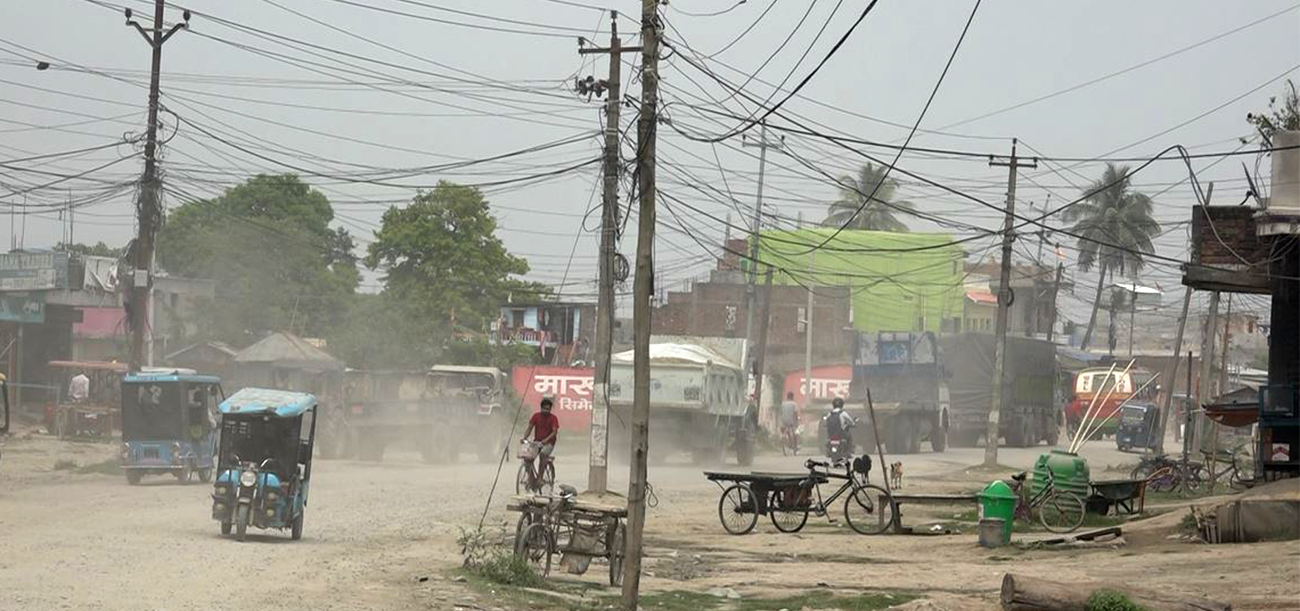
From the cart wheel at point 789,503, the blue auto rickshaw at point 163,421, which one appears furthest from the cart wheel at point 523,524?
the blue auto rickshaw at point 163,421

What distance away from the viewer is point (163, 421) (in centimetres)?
3017

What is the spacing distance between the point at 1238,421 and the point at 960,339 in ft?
79.9

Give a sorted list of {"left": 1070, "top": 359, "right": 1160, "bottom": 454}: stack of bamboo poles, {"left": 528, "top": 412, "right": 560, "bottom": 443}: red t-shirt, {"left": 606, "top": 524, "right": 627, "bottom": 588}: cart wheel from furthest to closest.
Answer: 1. {"left": 1070, "top": 359, "right": 1160, "bottom": 454}: stack of bamboo poles
2. {"left": 528, "top": 412, "right": 560, "bottom": 443}: red t-shirt
3. {"left": 606, "top": 524, "right": 627, "bottom": 588}: cart wheel

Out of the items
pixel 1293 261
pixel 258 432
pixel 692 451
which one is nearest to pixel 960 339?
pixel 692 451

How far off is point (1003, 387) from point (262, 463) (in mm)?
41400

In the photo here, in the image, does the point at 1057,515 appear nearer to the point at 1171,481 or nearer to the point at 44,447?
the point at 1171,481

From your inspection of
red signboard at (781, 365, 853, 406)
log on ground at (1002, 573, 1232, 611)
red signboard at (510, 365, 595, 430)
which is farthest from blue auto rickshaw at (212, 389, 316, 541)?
red signboard at (781, 365, 853, 406)

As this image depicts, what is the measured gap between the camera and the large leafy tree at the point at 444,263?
224 feet

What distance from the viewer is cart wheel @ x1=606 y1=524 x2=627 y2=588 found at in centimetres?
1769

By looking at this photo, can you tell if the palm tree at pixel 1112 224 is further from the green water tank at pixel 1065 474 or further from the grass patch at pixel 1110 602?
the grass patch at pixel 1110 602

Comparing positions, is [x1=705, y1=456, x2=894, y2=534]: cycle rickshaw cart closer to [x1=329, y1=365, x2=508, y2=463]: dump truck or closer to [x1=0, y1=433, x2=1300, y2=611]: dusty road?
[x1=0, y1=433, x2=1300, y2=611]: dusty road

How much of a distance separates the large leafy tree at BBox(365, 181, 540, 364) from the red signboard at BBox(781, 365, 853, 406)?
12870 millimetres

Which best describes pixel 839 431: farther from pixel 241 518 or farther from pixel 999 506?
pixel 241 518

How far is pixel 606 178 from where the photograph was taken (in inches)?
1145
